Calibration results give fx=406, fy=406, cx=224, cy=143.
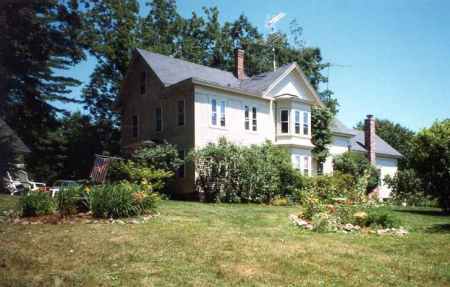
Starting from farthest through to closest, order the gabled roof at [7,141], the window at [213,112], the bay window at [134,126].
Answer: the bay window at [134,126] → the window at [213,112] → the gabled roof at [7,141]

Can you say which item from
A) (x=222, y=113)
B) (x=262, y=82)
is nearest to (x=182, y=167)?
(x=222, y=113)

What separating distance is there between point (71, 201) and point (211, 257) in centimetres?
614

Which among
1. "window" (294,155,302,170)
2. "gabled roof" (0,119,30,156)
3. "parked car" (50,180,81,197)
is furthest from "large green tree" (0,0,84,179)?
"window" (294,155,302,170)

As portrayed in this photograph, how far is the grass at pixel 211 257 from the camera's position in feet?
18.9

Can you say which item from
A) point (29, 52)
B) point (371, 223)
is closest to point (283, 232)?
point (371, 223)

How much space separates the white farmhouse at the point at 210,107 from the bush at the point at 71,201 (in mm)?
9809

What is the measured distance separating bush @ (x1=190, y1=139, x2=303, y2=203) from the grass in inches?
375

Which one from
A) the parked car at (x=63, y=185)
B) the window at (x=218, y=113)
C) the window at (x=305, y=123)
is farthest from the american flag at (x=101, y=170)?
the window at (x=305, y=123)

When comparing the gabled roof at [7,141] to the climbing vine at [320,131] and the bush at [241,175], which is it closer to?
the bush at [241,175]

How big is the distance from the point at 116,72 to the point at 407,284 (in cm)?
3396

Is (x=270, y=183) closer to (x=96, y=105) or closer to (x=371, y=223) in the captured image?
(x=371, y=223)

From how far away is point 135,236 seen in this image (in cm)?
844

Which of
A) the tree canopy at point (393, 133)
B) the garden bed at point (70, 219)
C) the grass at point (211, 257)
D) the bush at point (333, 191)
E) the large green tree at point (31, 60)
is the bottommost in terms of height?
the grass at point (211, 257)

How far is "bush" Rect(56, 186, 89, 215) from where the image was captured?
11.3 metres
